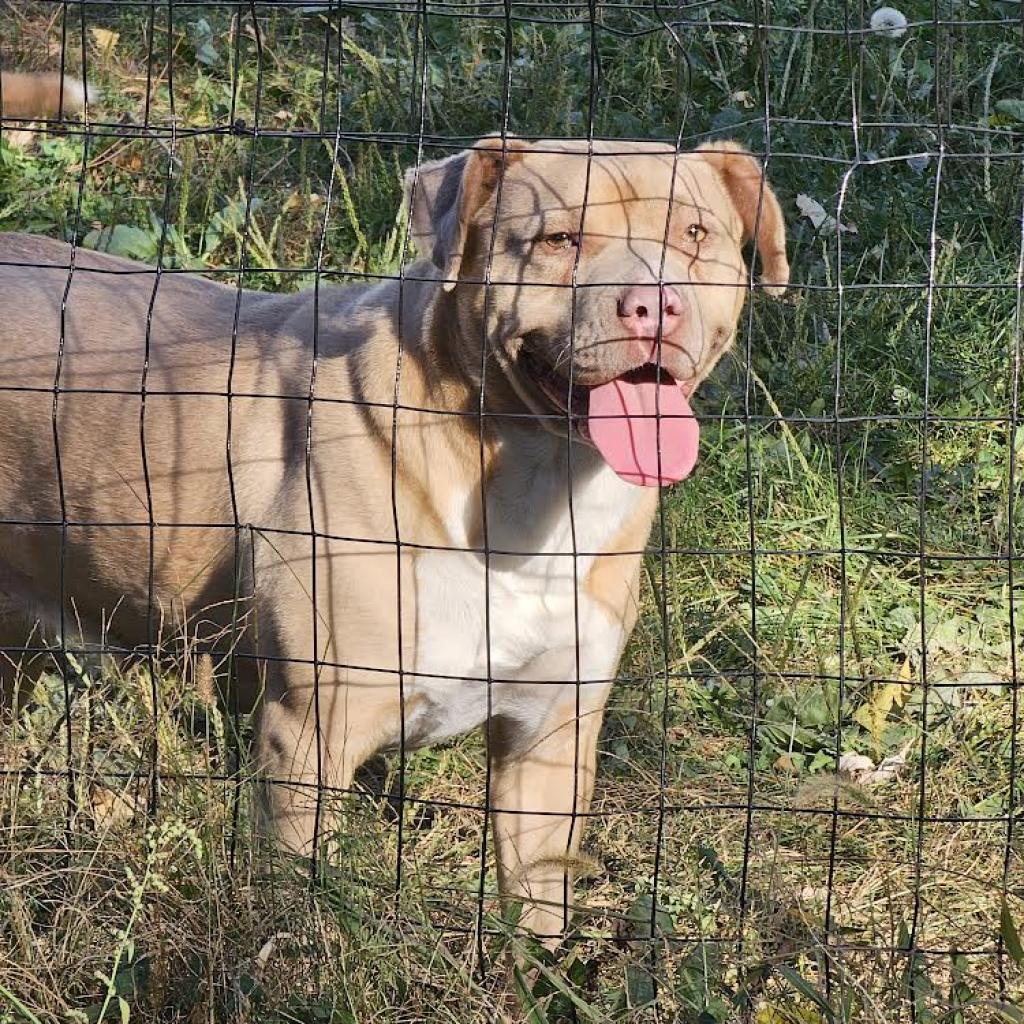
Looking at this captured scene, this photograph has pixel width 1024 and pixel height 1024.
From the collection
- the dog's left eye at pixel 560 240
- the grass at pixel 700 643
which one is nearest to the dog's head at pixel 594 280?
the dog's left eye at pixel 560 240

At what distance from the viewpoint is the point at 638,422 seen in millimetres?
2750

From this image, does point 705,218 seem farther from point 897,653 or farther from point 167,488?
point 897,653

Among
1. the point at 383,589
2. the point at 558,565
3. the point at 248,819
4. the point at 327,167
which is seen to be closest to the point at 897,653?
the point at 558,565

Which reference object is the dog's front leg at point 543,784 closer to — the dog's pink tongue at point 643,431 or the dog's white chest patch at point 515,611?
the dog's white chest patch at point 515,611

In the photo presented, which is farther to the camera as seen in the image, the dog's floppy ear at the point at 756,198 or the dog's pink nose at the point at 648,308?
the dog's floppy ear at the point at 756,198

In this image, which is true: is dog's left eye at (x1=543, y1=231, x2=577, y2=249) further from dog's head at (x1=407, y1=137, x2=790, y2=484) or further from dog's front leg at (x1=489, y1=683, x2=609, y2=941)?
dog's front leg at (x1=489, y1=683, x2=609, y2=941)

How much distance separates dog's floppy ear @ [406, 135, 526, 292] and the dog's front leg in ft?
2.82

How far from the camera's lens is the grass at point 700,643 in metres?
2.40

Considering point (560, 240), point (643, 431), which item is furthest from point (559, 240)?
point (643, 431)

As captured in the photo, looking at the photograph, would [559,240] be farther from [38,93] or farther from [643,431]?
[38,93]

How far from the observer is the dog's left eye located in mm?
2860

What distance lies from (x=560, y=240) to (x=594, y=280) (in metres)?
0.13

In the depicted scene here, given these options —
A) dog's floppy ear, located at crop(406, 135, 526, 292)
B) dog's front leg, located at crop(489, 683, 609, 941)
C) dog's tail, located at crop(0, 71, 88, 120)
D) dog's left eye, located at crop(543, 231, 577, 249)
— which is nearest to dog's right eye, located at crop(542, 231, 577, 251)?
dog's left eye, located at crop(543, 231, 577, 249)

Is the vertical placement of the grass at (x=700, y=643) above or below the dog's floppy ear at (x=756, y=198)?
below
